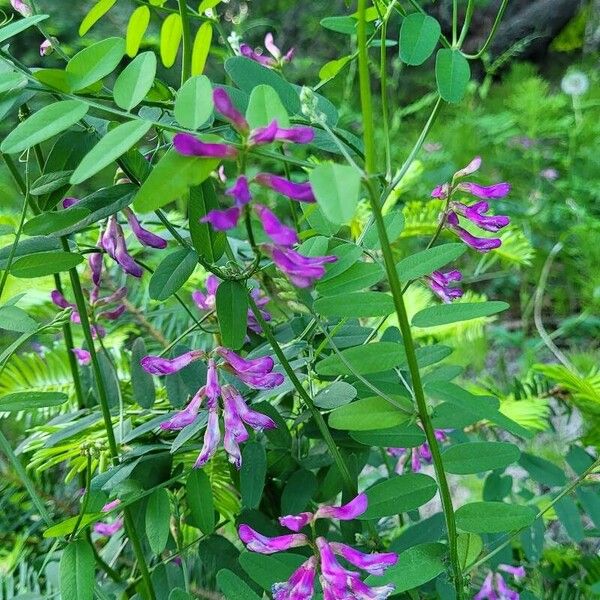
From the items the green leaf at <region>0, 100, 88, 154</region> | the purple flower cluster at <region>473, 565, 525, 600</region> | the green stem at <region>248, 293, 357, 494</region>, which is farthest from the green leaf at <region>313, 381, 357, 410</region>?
the purple flower cluster at <region>473, 565, 525, 600</region>

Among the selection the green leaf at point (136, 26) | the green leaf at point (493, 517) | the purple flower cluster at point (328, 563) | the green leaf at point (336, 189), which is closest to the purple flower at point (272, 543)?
the purple flower cluster at point (328, 563)

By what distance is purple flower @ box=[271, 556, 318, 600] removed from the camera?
0.40 m

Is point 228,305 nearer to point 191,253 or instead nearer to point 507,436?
point 191,253

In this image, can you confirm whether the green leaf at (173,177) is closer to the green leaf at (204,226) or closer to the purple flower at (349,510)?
the green leaf at (204,226)

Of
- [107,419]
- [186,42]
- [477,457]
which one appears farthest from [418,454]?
[186,42]

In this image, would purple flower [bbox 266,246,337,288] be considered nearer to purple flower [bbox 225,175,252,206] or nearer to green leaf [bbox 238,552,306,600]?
purple flower [bbox 225,175,252,206]

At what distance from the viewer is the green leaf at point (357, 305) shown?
42 centimetres

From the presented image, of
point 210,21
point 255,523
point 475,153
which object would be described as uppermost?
point 475,153

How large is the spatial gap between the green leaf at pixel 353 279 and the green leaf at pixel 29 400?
17cm

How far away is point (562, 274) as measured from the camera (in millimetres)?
2230

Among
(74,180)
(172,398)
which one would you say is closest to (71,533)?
(172,398)

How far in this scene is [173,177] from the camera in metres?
0.32

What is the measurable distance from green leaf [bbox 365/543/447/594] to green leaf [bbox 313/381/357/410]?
10 cm

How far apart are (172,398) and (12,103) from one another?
0.23m
